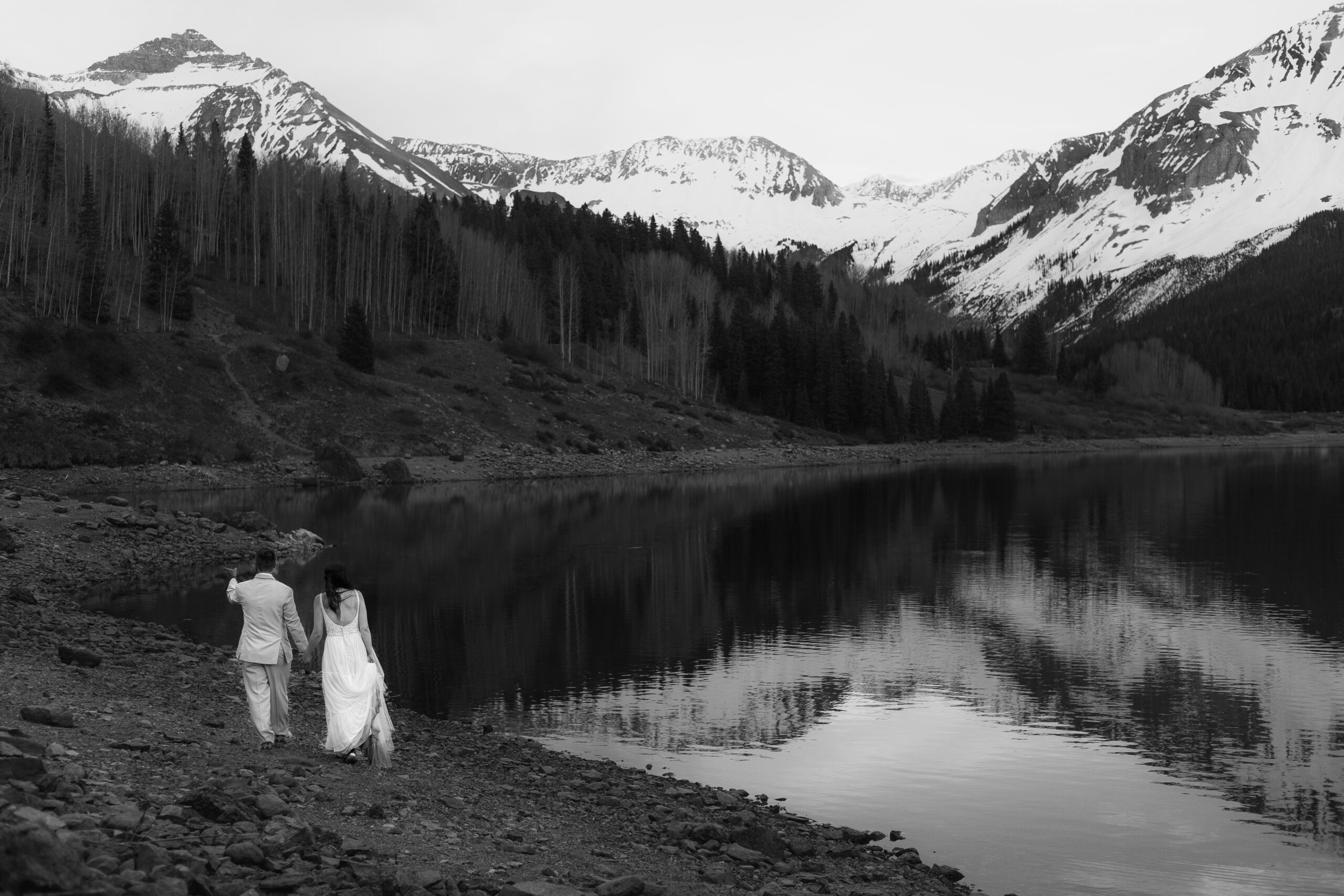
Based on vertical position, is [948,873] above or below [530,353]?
below

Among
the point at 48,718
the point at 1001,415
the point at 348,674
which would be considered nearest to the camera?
the point at 48,718

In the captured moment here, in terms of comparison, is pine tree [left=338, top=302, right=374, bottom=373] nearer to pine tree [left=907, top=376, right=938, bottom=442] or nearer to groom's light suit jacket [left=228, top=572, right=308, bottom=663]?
pine tree [left=907, top=376, right=938, bottom=442]

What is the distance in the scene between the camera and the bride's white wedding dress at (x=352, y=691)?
1470cm

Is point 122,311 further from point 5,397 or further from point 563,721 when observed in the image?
point 563,721

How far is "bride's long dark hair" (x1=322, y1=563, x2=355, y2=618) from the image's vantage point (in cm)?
1473

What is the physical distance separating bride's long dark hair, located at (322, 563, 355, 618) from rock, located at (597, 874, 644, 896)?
18.9ft

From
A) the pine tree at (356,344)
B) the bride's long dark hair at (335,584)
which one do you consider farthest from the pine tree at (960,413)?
the bride's long dark hair at (335,584)

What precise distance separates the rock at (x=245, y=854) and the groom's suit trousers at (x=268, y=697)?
588cm

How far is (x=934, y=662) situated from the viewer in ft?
85.3

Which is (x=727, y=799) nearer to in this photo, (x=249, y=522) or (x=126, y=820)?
(x=126, y=820)

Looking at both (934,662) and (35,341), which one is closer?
(934,662)

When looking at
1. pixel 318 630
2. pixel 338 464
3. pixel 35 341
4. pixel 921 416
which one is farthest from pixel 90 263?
pixel 921 416

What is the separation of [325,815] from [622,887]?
11.1ft

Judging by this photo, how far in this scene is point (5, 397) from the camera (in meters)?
67.4
